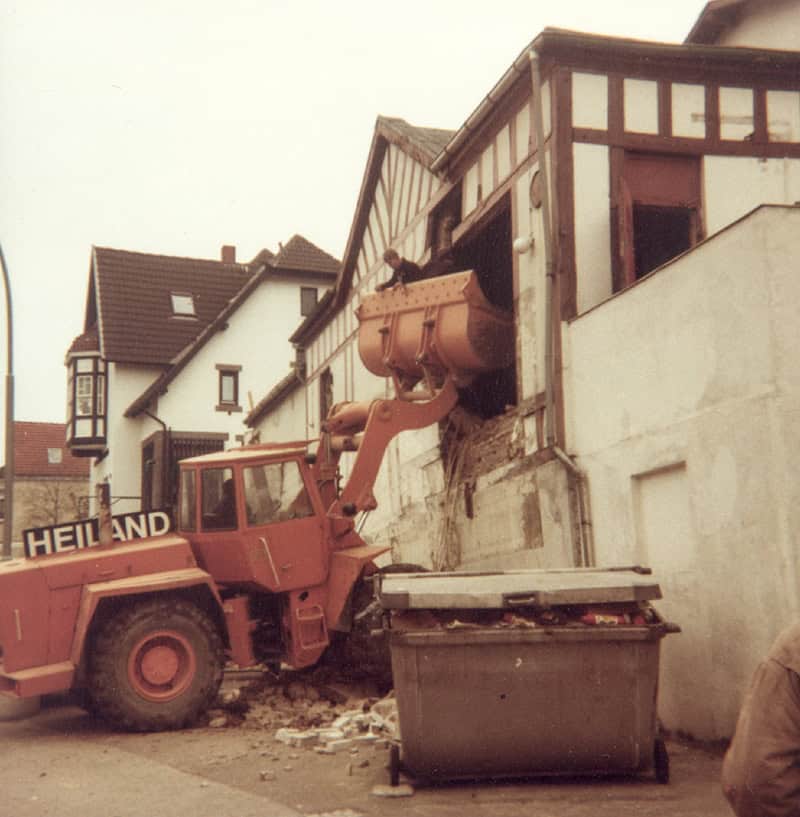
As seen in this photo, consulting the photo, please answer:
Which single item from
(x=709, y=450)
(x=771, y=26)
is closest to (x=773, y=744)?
(x=709, y=450)

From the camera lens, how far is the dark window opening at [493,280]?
14.5 m

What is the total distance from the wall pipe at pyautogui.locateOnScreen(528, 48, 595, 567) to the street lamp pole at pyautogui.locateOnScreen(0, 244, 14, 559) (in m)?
10.0

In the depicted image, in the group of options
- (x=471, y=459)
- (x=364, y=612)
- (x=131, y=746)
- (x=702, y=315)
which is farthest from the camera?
(x=471, y=459)

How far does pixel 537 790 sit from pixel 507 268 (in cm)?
873

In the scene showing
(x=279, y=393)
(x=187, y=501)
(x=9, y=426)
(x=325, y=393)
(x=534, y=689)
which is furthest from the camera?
(x=279, y=393)

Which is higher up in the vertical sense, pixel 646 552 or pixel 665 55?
pixel 665 55

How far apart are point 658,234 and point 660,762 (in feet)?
24.3

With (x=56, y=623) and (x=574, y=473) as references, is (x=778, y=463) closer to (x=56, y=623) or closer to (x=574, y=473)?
(x=574, y=473)

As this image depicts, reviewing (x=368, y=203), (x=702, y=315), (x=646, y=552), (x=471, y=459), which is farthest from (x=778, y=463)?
(x=368, y=203)

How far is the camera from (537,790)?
290 inches

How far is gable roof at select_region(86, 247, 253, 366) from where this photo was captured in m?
40.2

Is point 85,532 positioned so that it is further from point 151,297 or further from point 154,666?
point 151,297

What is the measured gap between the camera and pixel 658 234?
44.3 ft

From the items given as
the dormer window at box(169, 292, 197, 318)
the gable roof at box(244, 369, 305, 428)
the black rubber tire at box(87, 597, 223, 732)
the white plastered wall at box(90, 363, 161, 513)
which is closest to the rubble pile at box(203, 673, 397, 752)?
the black rubber tire at box(87, 597, 223, 732)
